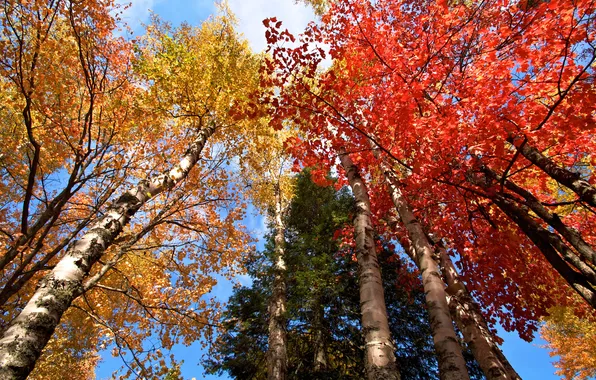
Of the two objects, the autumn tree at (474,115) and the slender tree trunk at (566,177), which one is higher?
the autumn tree at (474,115)

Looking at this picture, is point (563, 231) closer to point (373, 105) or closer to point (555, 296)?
point (373, 105)

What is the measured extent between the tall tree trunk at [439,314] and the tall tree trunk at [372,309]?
73 cm

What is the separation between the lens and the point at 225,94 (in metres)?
7.48

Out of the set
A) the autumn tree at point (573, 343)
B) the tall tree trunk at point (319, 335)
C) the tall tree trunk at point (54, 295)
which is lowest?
the tall tree trunk at point (54, 295)

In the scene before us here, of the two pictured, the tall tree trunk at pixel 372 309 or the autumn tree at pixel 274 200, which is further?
the autumn tree at pixel 274 200

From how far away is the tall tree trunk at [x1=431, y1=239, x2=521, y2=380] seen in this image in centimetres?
407

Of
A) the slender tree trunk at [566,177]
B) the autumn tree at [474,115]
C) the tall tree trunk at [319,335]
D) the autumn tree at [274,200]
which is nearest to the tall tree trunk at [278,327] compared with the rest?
the autumn tree at [274,200]

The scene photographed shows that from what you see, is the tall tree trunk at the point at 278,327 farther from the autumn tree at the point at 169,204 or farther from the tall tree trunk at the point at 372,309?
the tall tree trunk at the point at 372,309

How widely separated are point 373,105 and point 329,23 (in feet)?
14.2

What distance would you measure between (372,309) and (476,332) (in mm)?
2502

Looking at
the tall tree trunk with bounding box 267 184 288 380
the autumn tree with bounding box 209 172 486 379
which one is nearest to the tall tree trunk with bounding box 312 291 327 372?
the autumn tree with bounding box 209 172 486 379

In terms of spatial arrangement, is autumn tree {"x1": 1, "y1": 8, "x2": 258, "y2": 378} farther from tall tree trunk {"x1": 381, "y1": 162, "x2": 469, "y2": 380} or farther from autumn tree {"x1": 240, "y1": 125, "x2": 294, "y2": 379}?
tall tree trunk {"x1": 381, "y1": 162, "x2": 469, "y2": 380}

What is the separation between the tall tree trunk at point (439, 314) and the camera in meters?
3.21

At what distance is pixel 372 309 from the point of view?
332 cm
